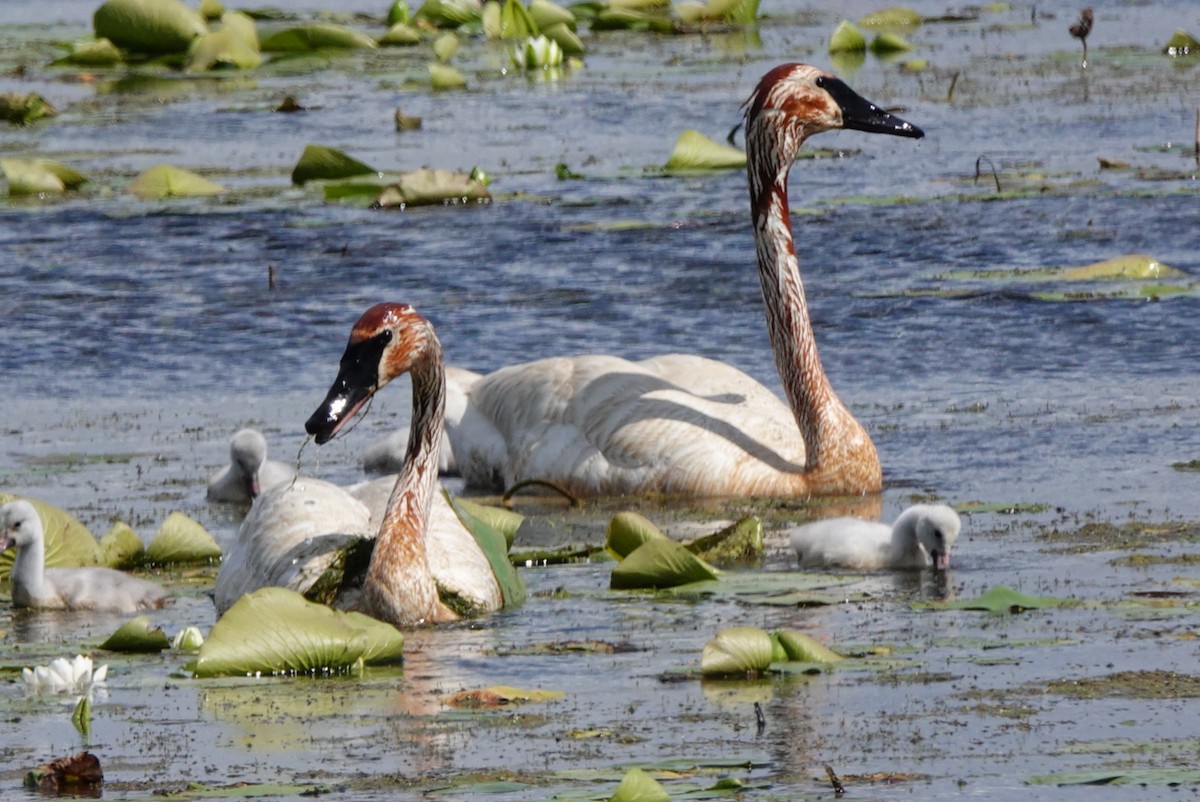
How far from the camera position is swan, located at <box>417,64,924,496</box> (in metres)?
Answer: 11.8

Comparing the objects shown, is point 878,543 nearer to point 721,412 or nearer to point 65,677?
point 721,412

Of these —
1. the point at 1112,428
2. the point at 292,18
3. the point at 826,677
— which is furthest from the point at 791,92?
the point at 292,18

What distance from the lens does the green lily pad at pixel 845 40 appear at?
86.6 ft

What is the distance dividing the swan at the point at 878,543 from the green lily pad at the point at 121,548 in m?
2.58

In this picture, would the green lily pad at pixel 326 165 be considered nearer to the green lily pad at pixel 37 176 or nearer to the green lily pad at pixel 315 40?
the green lily pad at pixel 37 176

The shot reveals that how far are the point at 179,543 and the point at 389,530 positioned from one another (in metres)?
1.42

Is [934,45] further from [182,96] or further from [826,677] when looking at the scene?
[826,677]

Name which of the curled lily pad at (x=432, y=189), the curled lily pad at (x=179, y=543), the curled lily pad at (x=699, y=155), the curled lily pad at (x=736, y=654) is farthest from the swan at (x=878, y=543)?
the curled lily pad at (x=699, y=155)

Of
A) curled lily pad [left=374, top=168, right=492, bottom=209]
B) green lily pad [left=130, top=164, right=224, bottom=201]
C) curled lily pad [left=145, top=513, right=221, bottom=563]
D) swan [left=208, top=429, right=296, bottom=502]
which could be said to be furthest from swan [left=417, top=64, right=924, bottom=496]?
green lily pad [left=130, top=164, right=224, bottom=201]

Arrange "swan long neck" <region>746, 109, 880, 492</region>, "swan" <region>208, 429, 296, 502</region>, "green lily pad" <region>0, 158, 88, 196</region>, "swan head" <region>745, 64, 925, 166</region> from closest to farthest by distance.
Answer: "swan" <region>208, 429, 296, 502</region> < "swan long neck" <region>746, 109, 880, 492</region> < "swan head" <region>745, 64, 925, 166</region> < "green lily pad" <region>0, 158, 88, 196</region>

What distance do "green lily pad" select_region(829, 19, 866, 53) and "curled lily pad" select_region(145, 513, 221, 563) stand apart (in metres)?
17.0

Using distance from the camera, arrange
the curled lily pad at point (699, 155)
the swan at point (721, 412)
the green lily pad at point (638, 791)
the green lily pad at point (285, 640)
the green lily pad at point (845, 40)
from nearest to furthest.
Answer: the green lily pad at point (638, 791) < the green lily pad at point (285, 640) < the swan at point (721, 412) < the curled lily pad at point (699, 155) < the green lily pad at point (845, 40)

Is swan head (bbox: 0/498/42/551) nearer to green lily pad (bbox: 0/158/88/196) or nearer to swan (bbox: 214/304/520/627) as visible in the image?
swan (bbox: 214/304/520/627)

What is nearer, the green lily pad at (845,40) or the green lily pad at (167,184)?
the green lily pad at (167,184)
